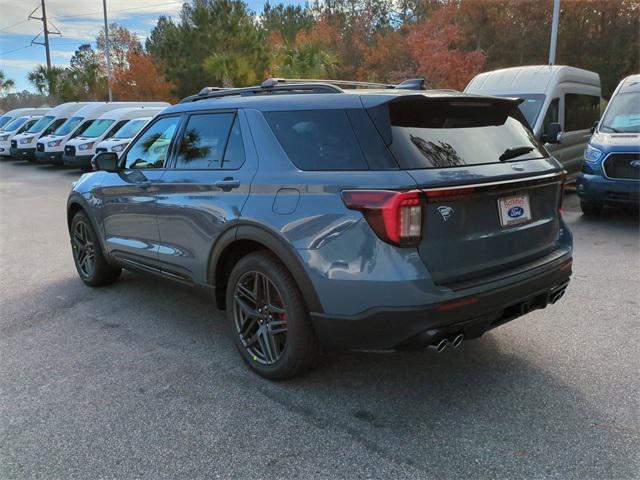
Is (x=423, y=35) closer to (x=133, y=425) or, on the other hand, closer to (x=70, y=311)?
(x=70, y=311)

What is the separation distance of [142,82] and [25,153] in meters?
14.6

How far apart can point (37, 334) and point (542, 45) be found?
31577 mm

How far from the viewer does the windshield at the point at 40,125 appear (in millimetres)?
22234

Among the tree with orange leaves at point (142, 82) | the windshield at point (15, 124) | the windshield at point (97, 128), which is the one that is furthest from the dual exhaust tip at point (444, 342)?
the tree with orange leaves at point (142, 82)

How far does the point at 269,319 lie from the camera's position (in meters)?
3.50

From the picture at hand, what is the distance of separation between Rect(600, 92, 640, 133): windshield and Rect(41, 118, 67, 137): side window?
19.5m

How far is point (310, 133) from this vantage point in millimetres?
3277

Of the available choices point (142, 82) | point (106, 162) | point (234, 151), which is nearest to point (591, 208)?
point (234, 151)

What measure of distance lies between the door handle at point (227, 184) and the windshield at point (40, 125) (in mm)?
21574

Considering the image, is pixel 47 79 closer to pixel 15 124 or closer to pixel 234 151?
pixel 15 124

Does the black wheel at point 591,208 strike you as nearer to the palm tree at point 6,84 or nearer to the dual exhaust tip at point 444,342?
the dual exhaust tip at point 444,342

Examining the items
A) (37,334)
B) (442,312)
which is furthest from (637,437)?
(37,334)

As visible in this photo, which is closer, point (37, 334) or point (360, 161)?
point (360, 161)

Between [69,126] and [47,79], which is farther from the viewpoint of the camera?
[47,79]
